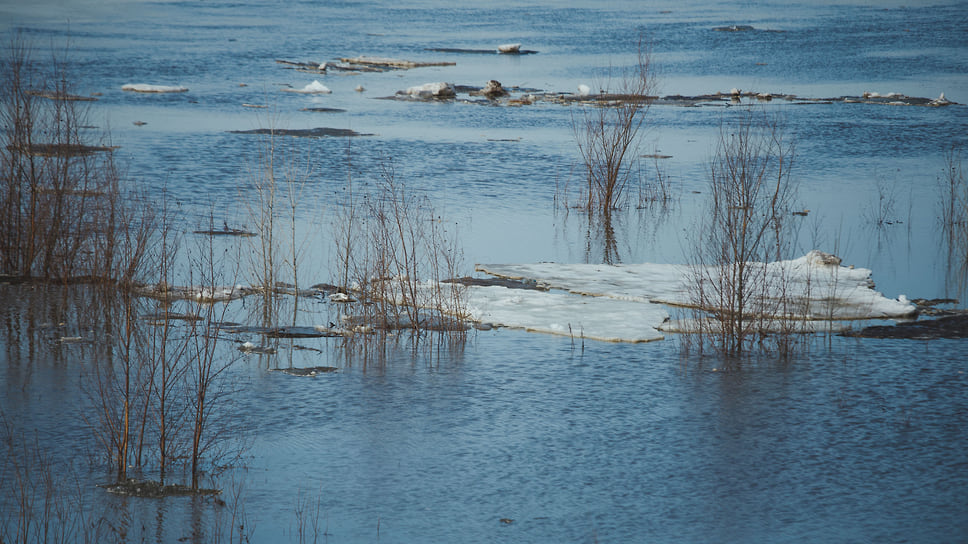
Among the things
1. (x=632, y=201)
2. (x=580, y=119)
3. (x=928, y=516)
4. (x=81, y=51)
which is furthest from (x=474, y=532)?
(x=81, y=51)

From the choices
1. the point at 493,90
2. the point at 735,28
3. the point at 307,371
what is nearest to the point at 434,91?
the point at 493,90

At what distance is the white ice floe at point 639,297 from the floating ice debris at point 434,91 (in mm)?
20700

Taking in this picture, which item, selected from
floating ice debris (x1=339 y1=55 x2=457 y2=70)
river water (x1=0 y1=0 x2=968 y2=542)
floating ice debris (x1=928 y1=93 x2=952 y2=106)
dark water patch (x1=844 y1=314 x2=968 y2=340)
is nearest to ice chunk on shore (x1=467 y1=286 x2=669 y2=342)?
river water (x1=0 y1=0 x2=968 y2=542)

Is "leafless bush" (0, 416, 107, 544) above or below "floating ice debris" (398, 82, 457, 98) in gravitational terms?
below

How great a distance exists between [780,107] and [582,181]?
12.0 m

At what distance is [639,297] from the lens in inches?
477

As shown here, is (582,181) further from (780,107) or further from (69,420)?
(69,420)

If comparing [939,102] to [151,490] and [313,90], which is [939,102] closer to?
[313,90]

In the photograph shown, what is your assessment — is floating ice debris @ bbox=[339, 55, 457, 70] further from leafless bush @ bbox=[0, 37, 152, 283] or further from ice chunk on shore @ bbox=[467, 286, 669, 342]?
ice chunk on shore @ bbox=[467, 286, 669, 342]

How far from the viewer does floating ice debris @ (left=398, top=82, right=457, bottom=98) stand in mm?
33688

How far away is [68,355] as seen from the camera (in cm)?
964

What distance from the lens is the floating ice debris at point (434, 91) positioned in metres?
33.7

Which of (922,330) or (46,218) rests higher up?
(46,218)

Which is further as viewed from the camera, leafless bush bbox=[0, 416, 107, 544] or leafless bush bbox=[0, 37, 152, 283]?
leafless bush bbox=[0, 37, 152, 283]
